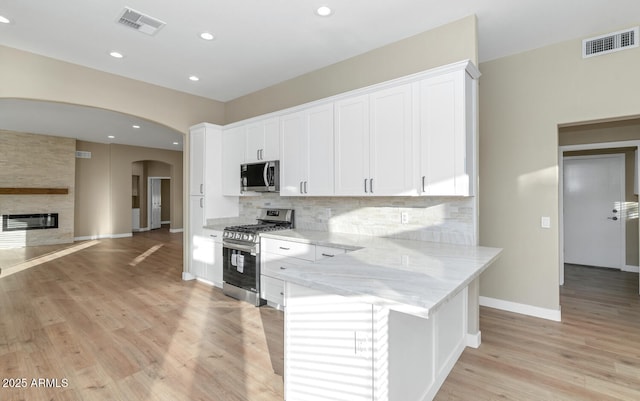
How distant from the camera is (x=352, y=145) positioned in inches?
131

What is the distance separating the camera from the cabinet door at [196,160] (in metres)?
4.94

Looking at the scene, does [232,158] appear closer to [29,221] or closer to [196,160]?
[196,160]

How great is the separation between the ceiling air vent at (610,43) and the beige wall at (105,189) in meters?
11.5

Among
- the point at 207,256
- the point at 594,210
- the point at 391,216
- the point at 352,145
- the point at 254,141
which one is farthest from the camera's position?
the point at 594,210

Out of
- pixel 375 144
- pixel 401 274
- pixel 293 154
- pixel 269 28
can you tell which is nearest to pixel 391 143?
pixel 375 144

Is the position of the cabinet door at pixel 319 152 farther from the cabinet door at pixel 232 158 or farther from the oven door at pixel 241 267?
the cabinet door at pixel 232 158

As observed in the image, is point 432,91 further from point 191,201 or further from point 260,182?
point 191,201

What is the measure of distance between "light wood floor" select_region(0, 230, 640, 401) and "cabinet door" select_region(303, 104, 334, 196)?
158 centimetres

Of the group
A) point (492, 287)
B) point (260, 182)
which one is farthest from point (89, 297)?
point (492, 287)

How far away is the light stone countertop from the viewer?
1.44 m

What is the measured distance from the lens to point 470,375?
8.05 feet

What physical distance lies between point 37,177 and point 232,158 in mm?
7231

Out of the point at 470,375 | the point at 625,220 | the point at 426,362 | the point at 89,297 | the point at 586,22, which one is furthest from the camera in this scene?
the point at 625,220

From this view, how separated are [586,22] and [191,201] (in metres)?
5.48
